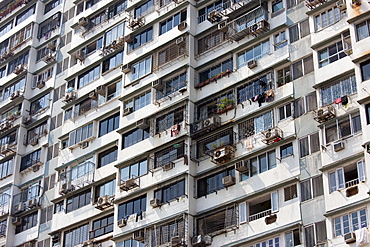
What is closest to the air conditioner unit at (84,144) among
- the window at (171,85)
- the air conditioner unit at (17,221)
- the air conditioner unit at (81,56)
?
the window at (171,85)

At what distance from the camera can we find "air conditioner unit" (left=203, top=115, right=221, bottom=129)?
1246 inches

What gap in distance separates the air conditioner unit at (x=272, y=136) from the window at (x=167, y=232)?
16.2ft

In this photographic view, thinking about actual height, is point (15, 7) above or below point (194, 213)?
above

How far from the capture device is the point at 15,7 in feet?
160

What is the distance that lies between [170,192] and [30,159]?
12.9m

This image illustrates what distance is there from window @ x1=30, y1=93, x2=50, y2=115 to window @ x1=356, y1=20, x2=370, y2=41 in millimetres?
20695

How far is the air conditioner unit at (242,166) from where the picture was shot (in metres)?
29.9

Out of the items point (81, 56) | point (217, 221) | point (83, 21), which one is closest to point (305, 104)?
point (217, 221)

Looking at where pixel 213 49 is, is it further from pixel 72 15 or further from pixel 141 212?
pixel 72 15

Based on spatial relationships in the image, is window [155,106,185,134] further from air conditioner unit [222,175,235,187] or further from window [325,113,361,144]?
window [325,113,361,144]

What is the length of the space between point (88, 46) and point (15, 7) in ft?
34.5

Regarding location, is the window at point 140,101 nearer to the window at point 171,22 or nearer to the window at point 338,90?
the window at point 171,22

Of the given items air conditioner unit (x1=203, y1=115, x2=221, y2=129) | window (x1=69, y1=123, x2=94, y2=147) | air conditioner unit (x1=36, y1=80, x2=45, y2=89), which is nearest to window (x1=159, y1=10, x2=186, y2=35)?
window (x1=69, y1=123, x2=94, y2=147)

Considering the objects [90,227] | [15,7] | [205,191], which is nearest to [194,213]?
[205,191]
